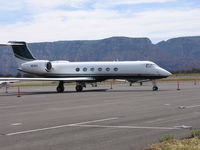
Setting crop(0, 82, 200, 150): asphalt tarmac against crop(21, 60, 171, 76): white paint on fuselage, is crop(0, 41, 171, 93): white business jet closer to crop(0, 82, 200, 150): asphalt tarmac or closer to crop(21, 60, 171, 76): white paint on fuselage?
crop(21, 60, 171, 76): white paint on fuselage

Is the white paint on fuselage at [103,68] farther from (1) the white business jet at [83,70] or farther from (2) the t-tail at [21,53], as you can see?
(2) the t-tail at [21,53]

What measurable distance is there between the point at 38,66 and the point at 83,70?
4154 millimetres

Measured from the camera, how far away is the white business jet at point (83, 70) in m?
37.0

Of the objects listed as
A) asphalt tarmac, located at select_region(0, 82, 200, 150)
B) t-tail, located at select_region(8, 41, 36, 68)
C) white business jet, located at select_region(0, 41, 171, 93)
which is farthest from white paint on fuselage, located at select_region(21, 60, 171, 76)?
asphalt tarmac, located at select_region(0, 82, 200, 150)

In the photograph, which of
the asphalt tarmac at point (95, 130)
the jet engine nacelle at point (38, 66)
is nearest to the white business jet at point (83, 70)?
the jet engine nacelle at point (38, 66)

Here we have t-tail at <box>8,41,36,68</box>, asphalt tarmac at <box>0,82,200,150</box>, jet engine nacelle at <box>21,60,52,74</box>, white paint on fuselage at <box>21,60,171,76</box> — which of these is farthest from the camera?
t-tail at <box>8,41,36,68</box>

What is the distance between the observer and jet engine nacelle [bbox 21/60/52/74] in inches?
1591

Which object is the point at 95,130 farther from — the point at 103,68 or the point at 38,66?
the point at 38,66

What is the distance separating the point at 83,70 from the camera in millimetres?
Answer: 39875

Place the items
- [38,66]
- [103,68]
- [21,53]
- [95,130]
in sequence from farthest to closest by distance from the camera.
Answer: [21,53] → [38,66] → [103,68] → [95,130]

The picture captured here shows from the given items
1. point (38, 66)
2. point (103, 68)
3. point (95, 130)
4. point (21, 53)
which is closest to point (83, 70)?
point (103, 68)

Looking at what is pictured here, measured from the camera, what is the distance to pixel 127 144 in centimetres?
947

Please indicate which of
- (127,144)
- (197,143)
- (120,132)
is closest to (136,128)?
(120,132)

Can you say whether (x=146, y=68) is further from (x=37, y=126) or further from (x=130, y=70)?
(x=37, y=126)
